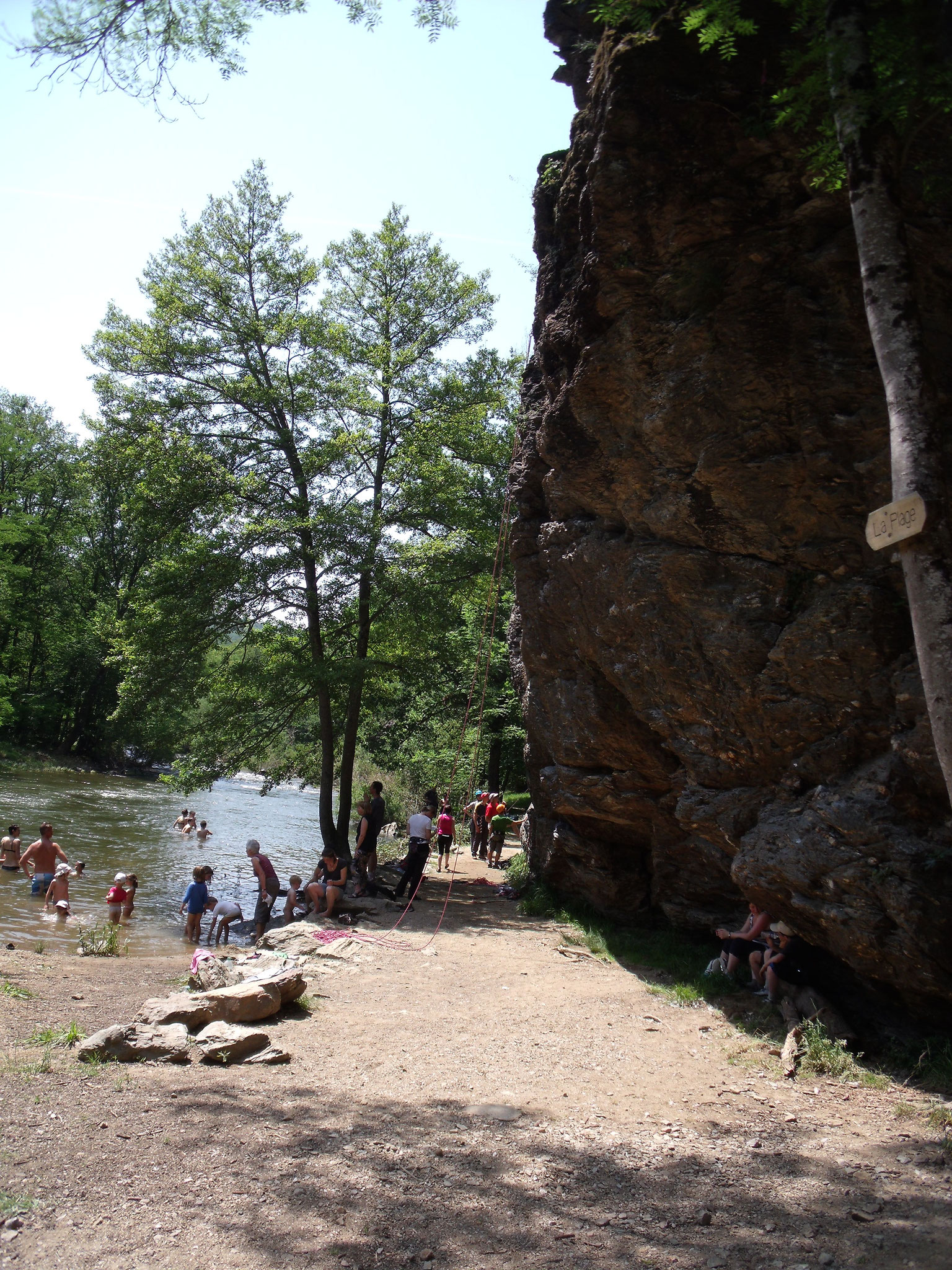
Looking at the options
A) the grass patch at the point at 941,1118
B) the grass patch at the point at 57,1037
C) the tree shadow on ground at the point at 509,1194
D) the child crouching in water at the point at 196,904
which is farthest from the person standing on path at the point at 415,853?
the grass patch at the point at 941,1118

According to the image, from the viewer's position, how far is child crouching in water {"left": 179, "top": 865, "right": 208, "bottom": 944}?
11.6 metres

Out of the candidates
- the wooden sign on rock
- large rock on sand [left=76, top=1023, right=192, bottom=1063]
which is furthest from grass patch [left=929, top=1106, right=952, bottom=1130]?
large rock on sand [left=76, top=1023, right=192, bottom=1063]

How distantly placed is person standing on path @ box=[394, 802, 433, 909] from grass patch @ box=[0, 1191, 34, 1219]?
28.3 ft

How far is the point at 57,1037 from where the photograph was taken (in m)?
5.99

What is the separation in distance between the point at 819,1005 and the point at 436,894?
8350 mm

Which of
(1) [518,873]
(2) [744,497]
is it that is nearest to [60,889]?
(1) [518,873]

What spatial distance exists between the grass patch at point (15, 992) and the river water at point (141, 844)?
3.05 meters

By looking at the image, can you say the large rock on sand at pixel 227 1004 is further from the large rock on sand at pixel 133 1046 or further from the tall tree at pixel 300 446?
the tall tree at pixel 300 446

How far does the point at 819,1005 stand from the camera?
6.73m

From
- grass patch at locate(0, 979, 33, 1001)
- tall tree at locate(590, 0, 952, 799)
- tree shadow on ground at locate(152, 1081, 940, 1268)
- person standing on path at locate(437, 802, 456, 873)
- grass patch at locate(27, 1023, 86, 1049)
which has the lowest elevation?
grass patch at locate(0, 979, 33, 1001)

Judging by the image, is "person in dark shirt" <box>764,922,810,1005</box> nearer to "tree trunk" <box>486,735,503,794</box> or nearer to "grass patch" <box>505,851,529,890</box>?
"grass patch" <box>505,851,529,890</box>

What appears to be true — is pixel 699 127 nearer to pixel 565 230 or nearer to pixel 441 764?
pixel 565 230

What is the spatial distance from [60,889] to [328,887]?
4127mm

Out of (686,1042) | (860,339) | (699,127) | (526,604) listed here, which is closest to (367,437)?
(526,604)
